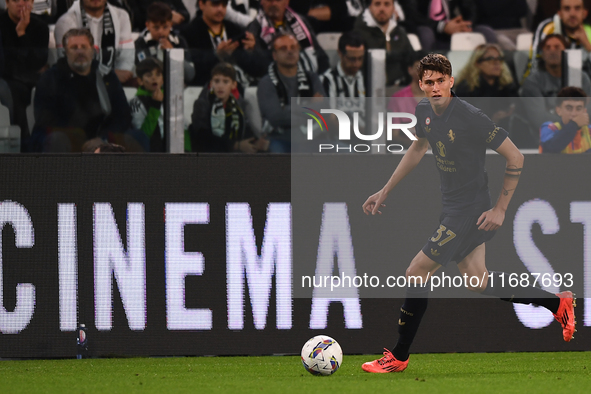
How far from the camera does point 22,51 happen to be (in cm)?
771

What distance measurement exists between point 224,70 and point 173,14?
83.7 inches

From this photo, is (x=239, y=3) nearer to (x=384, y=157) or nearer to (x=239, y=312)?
(x=384, y=157)

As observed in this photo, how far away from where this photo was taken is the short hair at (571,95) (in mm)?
7365

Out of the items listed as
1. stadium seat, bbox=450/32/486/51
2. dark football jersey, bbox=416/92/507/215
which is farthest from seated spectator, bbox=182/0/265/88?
dark football jersey, bbox=416/92/507/215

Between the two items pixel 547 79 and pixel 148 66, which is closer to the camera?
pixel 148 66

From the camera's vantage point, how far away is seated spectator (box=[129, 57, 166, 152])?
24.6 ft

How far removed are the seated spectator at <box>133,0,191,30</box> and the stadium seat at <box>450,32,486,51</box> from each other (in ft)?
10.6

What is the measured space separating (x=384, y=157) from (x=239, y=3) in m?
3.47

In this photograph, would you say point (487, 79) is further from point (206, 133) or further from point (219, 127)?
point (206, 133)

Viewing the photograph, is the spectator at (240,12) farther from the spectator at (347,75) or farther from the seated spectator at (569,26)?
the seated spectator at (569,26)

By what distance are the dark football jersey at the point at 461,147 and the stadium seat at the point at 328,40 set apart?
142 inches

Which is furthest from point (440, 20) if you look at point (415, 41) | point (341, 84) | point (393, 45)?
point (341, 84)

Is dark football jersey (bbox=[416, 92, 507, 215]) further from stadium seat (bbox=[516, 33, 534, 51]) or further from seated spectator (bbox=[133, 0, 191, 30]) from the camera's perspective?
stadium seat (bbox=[516, 33, 534, 51])

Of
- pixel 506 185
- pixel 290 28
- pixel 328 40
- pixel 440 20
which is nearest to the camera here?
pixel 506 185
